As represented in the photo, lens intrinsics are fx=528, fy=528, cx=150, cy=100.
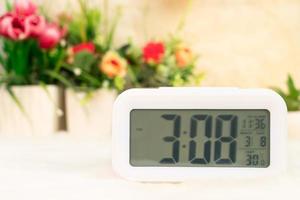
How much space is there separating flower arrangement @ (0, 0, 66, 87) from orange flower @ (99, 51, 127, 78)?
0.37ft

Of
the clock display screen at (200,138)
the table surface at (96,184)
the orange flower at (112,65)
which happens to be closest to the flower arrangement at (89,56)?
the orange flower at (112,65)

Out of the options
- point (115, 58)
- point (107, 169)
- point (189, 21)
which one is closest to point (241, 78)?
point (189, 21)

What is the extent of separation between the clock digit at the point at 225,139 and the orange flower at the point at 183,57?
53 centimetres

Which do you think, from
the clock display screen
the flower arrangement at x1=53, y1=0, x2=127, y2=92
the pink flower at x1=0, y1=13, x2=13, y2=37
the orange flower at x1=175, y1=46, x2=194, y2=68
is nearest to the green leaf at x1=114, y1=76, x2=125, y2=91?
the flower arrangement at x1=53, y1=0, x2=127, y2=92

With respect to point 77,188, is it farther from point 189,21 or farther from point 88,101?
point 189,21

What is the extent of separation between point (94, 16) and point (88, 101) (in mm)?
218

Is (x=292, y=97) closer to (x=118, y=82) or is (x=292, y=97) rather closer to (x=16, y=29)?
(x=118, y=82)

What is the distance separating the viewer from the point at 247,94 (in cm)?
67

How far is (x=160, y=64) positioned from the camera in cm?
121

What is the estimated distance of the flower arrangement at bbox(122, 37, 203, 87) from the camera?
3.92 feet

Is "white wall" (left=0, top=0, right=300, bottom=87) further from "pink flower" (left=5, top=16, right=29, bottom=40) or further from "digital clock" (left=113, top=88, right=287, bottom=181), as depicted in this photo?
"digital clock" (left=113, top=88, right=287, bottom=181)

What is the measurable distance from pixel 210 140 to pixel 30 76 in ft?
2.06

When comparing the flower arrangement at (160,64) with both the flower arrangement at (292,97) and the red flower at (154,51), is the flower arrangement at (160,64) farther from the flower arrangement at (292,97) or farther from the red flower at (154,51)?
the flower arrangement at (292,97)

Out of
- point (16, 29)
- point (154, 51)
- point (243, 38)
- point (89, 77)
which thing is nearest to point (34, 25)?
point (16, 29)
